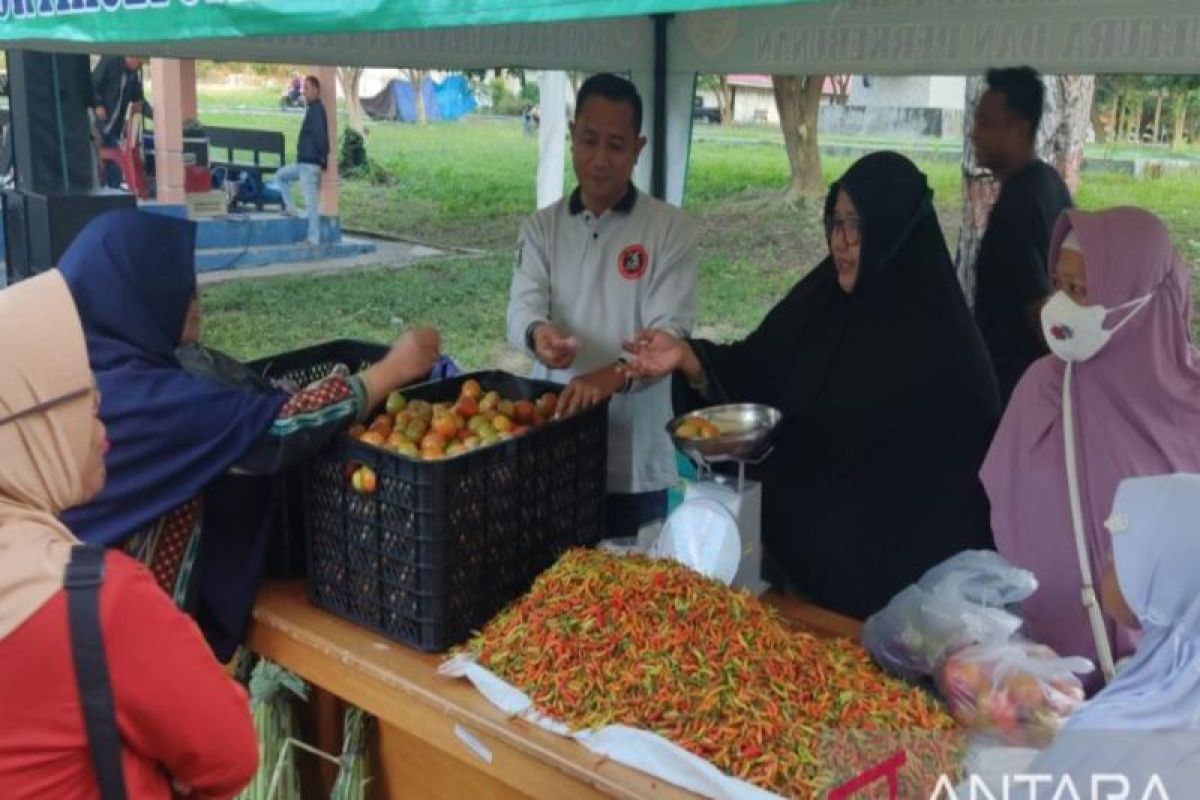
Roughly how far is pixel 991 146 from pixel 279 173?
1100 cm

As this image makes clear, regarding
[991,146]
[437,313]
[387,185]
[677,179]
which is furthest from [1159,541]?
[387,185]

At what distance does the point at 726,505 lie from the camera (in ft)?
7.36

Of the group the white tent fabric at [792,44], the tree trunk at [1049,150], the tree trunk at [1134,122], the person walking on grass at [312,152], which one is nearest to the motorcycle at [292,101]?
the person walking on grass at [312,152]

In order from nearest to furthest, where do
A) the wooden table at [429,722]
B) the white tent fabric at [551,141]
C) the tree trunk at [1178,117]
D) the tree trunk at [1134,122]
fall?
the wooden table at [429,722]
the white tent fabric at [551,141]
the tree trunk at [1178,117]
the tree trunk at [1134,122]

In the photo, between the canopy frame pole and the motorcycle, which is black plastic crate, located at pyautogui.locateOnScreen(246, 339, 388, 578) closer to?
the canopy frame pole

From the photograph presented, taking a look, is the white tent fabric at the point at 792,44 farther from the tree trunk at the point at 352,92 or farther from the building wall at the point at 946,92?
the tree trunk at the point at 352,92

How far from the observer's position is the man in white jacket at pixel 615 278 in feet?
9.80

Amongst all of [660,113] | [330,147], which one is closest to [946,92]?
[660,113]

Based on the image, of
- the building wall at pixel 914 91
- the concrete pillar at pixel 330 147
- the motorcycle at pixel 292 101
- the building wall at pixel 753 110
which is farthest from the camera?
the motorcycle at pixel 292 101

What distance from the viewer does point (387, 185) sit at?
2000 centimetres

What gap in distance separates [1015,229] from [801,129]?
26.7 ft

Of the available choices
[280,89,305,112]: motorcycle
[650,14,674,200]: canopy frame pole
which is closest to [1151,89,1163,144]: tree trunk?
[650,14,674,200]: canopy frame pole

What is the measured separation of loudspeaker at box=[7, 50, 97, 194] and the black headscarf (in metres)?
4.71

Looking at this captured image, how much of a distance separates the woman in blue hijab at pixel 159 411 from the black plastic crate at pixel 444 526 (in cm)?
13
